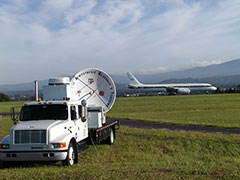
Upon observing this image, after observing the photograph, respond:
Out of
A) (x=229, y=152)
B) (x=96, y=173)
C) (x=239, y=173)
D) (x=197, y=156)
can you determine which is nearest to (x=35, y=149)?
(x=96, y=173)

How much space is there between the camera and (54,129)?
10555 mm

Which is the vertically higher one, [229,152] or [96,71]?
[96,71]

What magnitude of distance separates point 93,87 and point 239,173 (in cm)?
978

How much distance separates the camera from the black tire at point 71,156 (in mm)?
10617

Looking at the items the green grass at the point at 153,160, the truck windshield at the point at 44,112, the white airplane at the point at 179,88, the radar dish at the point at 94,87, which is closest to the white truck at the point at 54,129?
the truck windshield at the point at 44,112

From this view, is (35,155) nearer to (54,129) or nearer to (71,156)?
(54,129)

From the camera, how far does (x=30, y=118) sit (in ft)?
38.0

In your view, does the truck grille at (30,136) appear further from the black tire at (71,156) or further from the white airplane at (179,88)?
the white airplane at (179,88)

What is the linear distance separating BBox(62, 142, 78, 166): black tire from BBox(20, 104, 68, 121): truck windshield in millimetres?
1176

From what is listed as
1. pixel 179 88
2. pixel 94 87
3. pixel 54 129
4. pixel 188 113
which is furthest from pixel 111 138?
pixel 179 88

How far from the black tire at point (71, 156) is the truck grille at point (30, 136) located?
0.98 metres

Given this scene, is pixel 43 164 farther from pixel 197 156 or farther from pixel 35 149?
pixel 197 156

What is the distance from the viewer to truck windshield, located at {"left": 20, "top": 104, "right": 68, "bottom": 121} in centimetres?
1159

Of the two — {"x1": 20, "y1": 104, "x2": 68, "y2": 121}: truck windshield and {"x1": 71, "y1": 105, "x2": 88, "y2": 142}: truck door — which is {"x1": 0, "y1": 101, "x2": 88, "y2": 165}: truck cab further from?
{"x1": 71, "y1": 105, "x2": 88, "y2": 142}: truck door
